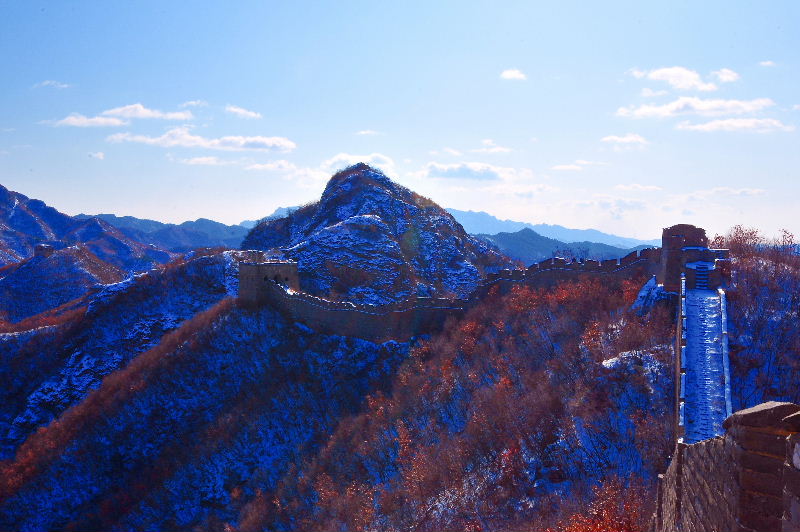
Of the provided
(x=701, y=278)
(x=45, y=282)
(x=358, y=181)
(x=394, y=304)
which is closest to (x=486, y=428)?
(x=701, y=278)

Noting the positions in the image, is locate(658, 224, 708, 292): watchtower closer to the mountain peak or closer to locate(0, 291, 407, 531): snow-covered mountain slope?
locate(0, 291, 407, 531): snow-covered mountain slope

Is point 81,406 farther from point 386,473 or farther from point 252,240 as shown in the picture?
point 252,240

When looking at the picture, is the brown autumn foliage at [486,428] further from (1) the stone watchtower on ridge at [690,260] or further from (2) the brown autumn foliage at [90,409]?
(2) the brown autumn foliage at [90,409]

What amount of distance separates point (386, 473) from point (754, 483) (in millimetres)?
22687

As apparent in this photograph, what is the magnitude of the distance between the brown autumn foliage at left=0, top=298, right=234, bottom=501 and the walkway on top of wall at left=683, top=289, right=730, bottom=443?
33.4 m

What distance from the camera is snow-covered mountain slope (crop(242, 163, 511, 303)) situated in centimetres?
5681

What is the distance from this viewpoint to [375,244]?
62.2 meters

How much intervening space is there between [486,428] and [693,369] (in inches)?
350

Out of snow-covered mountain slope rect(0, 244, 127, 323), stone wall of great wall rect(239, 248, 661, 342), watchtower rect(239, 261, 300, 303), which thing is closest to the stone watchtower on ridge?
stone wall of great wall rect(239, 248, 661, 342)

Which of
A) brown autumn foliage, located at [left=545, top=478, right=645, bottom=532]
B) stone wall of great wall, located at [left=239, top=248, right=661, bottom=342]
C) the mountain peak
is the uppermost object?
the mountain peak

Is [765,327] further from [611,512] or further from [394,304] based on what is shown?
[394,304]

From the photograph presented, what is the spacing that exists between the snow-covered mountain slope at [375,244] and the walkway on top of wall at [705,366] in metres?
36.7

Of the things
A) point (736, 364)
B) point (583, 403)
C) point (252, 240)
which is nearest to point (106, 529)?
point (583, 403)

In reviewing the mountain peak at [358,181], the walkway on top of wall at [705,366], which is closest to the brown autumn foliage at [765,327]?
the walkway on top of wall at [705,366]
